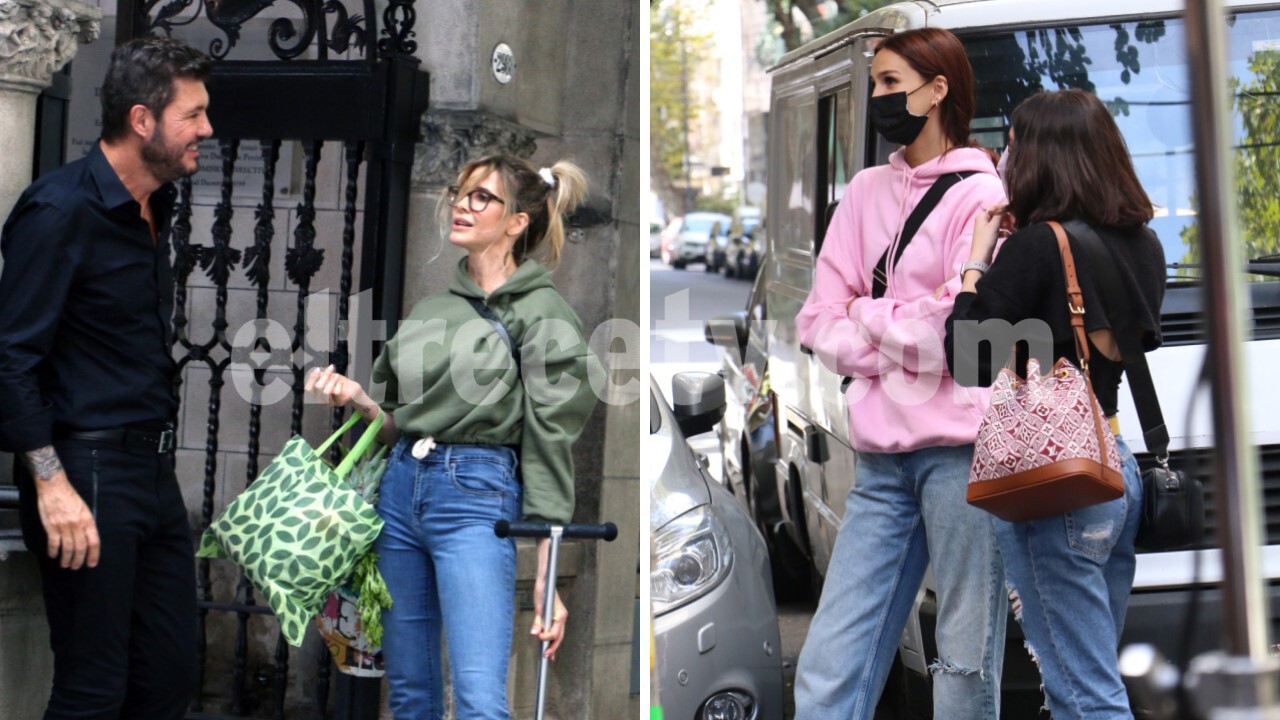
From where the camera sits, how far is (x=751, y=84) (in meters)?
49.5

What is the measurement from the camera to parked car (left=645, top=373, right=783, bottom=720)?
4562 millimetres

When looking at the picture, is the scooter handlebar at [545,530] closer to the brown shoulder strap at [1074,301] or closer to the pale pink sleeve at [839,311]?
the pale pink sleeve at [839,311]

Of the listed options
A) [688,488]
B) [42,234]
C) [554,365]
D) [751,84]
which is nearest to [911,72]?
[554,365]

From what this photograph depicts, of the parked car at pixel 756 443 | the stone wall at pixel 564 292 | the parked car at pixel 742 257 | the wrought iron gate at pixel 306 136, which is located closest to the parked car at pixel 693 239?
the parked car at pixel 742 257

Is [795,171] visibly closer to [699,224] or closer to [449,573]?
[449,573]

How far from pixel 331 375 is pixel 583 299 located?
2.02 m

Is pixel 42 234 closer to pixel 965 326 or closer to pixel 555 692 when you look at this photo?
pixel 965 326

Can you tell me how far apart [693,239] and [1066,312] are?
35390mm

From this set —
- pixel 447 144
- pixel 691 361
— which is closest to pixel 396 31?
pixel 447 144

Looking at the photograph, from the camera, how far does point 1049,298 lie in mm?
3445

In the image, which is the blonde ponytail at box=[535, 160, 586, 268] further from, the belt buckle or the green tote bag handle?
the belt buckle

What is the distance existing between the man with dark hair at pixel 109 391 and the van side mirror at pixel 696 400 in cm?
193

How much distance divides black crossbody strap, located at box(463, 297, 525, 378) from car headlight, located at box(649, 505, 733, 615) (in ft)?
3.00

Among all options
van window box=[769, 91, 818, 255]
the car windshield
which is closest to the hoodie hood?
van window box=[769, 91, 818, 255]
